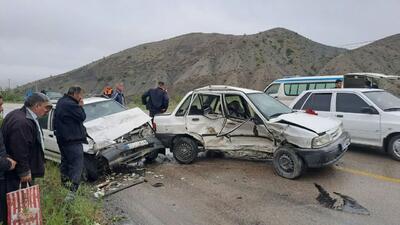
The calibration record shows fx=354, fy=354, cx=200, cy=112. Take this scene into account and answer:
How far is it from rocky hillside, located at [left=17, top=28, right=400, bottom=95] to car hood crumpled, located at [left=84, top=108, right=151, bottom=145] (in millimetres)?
36266

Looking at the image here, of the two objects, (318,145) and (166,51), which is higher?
(166,51)

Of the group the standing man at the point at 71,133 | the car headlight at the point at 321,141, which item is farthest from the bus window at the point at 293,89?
the standing man at the point at 71,133

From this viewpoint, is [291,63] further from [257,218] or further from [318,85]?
[257,218]

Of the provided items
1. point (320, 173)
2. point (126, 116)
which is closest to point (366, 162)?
point (320, 173)

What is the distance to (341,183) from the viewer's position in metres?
5.94

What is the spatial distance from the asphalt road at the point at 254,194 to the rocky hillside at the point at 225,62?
36.8 m

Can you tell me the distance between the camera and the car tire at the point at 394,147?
708 centimetres

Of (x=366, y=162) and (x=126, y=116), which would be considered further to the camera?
(x=126, y=116)

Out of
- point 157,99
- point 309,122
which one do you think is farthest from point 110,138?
point 309,122

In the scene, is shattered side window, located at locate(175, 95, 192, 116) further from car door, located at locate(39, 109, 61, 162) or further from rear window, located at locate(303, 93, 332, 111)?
rear window, located at locate(303, 93, 332, 111)

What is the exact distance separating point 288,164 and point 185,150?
2278 millimetres

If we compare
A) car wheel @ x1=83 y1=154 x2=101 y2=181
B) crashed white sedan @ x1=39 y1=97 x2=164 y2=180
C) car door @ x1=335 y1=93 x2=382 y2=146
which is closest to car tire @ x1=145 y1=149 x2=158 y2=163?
crashed white sedan @ x1=39 y1=97 x2=164 y2=180

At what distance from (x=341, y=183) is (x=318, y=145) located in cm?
73

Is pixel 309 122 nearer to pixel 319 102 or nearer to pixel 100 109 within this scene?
pixel 319 102
